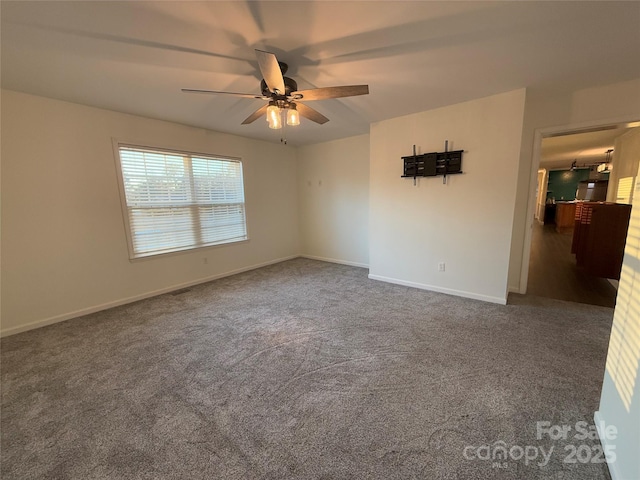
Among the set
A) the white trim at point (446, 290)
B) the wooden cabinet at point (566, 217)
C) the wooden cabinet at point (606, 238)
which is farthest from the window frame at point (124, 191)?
the wooden cabinet at point (566, 217)

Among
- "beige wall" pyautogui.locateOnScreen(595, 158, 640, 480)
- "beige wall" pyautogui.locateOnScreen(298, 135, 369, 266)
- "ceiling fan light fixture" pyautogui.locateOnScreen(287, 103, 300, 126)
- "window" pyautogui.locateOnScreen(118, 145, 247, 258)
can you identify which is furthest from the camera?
"beige wall" pyautogui.locateOnScreen(298, 135, 369, 266)

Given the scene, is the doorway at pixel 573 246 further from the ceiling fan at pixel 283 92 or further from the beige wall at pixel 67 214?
the beige wall at pixel 67 214

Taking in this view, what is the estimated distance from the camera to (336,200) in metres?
5.19

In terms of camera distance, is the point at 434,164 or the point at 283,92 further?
the point at 434,164

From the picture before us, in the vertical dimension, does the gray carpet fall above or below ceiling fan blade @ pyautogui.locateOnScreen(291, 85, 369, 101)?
below

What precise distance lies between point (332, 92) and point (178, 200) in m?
3.04

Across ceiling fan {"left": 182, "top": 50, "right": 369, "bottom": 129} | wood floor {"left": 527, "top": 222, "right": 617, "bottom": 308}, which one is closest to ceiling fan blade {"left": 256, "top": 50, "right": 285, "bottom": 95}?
ceiling fan {"left": 182, "top": 50, "right": 369, "bottom": 129}

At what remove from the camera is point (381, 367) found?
2.04 metres

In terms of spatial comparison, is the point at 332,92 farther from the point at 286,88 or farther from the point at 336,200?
the point at 336,200

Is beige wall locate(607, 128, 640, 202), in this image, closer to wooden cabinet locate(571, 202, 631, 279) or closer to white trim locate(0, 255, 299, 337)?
wooden cabinet locate(571, 202, 631, 279)

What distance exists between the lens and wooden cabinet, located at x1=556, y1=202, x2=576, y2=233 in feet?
27.3

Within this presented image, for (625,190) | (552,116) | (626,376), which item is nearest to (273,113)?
(626,376)

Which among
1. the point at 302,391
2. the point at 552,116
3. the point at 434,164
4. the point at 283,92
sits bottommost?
the point at 302,391

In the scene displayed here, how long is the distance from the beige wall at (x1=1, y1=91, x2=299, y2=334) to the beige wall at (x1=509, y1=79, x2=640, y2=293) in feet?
15.2
